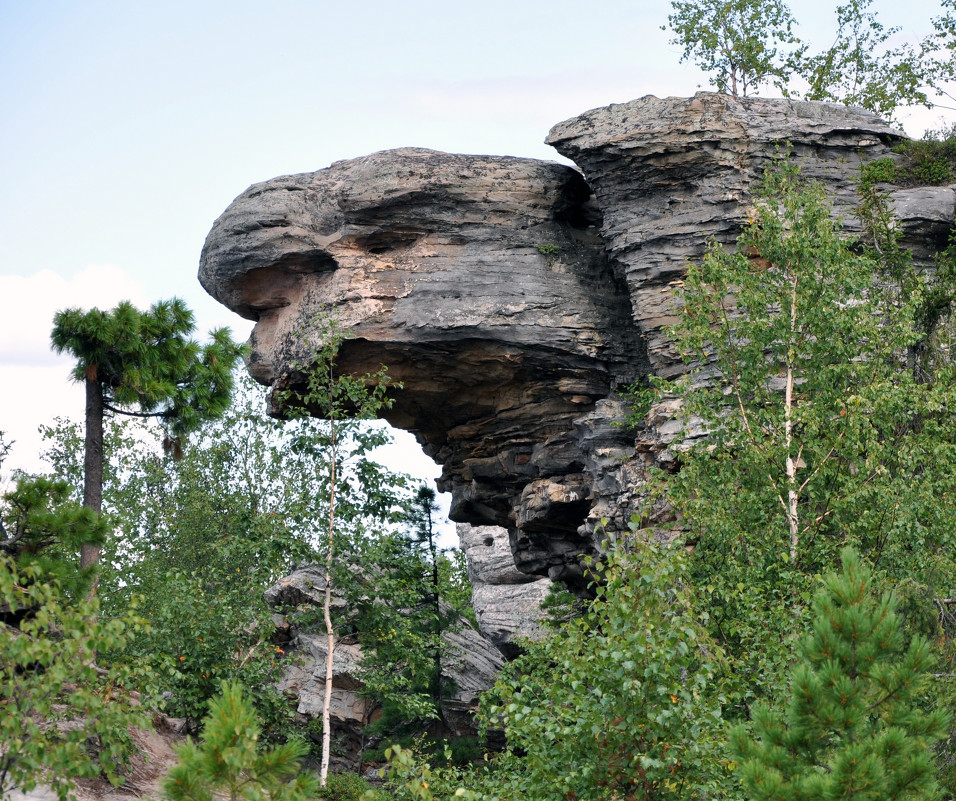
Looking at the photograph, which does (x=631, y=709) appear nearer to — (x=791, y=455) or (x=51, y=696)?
(x=51, y=696)

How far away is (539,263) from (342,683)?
38.0ft

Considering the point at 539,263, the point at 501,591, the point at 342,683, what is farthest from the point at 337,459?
the point at 501,591

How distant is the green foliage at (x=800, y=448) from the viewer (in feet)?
37.4

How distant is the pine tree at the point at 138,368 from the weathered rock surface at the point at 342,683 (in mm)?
5521

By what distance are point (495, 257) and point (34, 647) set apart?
13.7m

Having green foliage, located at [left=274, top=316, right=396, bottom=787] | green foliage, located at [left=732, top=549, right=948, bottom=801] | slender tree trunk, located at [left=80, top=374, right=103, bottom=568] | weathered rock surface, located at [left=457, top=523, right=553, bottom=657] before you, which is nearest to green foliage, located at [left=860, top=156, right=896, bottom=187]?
green foliage, located at [left=274, top=316, right=396, bottom=787]

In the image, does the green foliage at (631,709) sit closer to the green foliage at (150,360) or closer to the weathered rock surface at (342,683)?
the green foliage at (150,360)

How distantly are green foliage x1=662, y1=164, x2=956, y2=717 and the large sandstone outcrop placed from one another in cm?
369

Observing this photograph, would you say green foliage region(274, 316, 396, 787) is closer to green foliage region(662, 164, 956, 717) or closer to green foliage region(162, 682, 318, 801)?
green foliage region(662, 164, 956, 717)

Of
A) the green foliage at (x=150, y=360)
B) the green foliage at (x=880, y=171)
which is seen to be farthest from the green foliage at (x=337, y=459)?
the green foliage at (x=880, y=171)

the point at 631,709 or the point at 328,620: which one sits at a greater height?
the point at 631,709

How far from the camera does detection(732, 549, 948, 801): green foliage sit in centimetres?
607

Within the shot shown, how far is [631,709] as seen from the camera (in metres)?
7.61

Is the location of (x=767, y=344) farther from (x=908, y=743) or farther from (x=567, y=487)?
(x=908, y=743)
